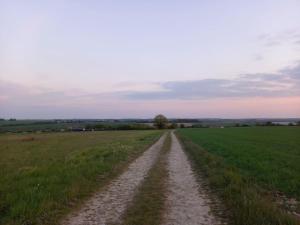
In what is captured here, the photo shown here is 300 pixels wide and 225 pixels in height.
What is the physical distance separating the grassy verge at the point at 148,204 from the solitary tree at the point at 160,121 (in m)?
163

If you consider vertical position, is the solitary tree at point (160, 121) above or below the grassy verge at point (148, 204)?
above

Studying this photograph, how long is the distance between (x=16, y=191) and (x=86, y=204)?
120 inches

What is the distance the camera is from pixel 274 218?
8.08 meters

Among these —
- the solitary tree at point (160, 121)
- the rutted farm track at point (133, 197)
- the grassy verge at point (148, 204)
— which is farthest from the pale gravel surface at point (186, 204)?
the solitary tree at point (160, 121)

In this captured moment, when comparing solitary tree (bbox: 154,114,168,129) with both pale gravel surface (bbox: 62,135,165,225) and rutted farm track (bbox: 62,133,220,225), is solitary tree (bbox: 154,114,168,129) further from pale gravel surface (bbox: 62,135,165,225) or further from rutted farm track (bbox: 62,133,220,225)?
pale gravel surface (bbox: 62,135,165,225)

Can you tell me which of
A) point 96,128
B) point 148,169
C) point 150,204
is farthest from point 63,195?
point 96,128

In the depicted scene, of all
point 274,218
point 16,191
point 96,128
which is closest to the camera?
point 274,218

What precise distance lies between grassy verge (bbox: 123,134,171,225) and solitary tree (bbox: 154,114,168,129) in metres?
163

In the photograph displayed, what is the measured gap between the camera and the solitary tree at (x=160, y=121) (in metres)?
178

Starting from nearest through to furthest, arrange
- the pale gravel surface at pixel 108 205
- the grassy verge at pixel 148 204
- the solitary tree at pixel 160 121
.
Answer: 1. the grassy verge at pixel 148 204
2. the pale gravel surface at pixel 108 205
3. the solitary tree at pixel 160 121

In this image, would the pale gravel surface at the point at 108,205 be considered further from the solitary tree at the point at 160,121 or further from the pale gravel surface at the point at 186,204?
the solitary tree at the point at 160,121

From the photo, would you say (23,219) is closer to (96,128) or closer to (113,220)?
(113,220)

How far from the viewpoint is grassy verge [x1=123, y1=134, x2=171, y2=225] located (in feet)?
27.4

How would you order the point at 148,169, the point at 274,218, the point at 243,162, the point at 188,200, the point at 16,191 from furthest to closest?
the point at 243,162 → the point at 148,169 → the point at 16,191 → the point at 188,200 → the point at 274,218
